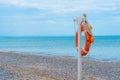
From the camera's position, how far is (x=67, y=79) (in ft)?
47.4

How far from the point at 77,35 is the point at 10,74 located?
590cm

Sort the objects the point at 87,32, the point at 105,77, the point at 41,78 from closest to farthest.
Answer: the point at 87,32 → the point at 41,78 → the point at 105,77

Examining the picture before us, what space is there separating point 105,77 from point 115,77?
0.52m

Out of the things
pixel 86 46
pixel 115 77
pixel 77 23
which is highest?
pixel 77 23

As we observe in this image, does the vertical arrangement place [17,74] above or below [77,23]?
below

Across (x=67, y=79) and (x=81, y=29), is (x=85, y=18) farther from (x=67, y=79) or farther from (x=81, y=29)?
(x=67, y=79)

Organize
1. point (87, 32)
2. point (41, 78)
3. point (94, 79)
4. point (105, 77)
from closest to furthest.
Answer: point (87, 32), point (41, 78), point (94, 79), point (105, 77)

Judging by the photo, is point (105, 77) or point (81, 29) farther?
point (105, 77)

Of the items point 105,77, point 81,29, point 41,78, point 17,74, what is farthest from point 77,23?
point 105,77

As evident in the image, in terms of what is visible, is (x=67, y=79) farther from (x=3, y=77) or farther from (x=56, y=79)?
(x=3, y=77)

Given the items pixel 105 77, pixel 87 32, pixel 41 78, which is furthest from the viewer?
pixel 105 77

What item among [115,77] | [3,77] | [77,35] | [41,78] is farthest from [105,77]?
[77,35]

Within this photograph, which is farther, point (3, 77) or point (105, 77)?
point (105, 77)

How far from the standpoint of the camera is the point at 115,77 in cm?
1666
